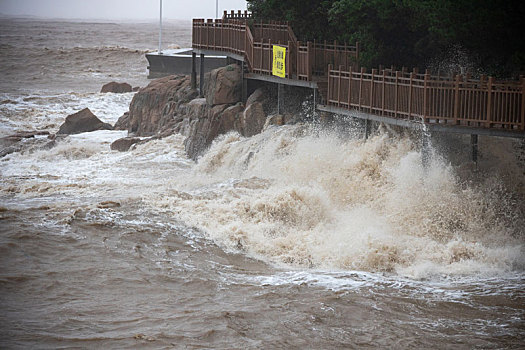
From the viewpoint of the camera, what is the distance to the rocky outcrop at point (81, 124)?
31344 mm

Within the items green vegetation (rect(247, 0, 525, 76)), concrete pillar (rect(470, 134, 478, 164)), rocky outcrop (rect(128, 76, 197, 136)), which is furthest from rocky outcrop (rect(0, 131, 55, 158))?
concrete pillar (rect(470, 134, 478, 164))

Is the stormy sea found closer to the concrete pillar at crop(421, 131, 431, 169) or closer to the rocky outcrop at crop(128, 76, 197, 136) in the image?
the concrete pillar at crop(421, 131, 431, 169)

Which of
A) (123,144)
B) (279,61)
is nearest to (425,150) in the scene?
(279,61)

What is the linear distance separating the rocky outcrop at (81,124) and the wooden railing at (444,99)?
1669 cm

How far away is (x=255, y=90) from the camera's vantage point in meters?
23.7

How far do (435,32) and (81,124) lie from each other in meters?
18.4

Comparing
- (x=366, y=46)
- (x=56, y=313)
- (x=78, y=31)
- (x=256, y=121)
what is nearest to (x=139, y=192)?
(x=256, y=121)

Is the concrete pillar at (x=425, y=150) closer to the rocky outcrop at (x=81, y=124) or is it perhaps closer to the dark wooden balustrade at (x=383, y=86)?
the dark wooden balustrade at (x=383, y=86)

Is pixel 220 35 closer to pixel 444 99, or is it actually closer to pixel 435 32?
pixel 435 32

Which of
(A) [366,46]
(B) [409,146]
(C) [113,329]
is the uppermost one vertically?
(A) [366,46]

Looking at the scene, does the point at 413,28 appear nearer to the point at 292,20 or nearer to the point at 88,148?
the point at 292,20

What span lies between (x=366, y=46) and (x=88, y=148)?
1232 cm

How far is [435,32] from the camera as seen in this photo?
17.7 m

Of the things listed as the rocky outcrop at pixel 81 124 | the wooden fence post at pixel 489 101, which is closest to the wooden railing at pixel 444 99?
the wooden fence post at pixel 489 101
